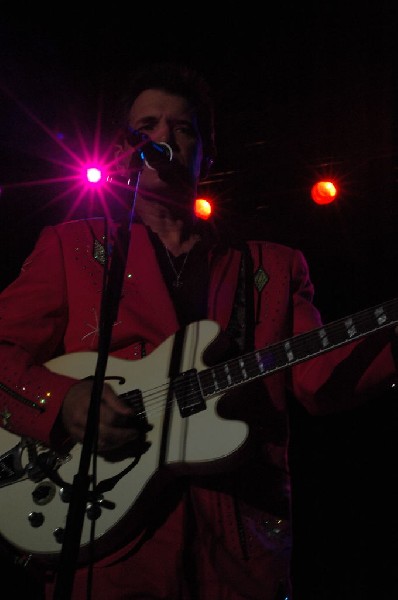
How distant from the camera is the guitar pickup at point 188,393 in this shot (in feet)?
6.64

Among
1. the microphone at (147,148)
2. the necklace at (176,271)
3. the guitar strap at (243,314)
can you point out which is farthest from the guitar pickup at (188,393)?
the microphone at (147,148)

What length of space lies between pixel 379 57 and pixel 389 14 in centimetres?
35

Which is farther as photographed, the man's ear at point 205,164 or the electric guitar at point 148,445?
the man's ear at point 205,164

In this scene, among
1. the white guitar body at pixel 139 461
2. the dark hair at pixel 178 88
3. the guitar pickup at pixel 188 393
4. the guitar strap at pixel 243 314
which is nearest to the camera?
the white guitar body at pixel 139 461

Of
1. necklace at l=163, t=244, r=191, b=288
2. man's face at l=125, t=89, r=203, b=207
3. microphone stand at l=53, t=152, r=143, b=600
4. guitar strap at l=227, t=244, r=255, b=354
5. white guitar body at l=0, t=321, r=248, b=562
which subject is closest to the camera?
microphone stand at l=53, t=152, r=143, b=600

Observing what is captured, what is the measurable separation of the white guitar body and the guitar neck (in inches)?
2.6

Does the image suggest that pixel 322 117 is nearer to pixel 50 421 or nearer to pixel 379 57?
pixel 379 57

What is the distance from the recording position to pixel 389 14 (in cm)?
399

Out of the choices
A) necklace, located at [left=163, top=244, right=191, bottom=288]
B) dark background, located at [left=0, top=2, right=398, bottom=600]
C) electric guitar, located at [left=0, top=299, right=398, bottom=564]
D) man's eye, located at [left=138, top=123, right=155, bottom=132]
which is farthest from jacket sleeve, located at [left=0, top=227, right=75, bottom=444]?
dark background, located at [left=0, top=2, right=398, bottom=600]

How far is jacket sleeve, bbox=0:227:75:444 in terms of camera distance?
207 cm

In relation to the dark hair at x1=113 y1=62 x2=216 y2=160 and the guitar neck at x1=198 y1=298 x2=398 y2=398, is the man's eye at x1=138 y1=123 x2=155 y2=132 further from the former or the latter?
the guitar neck at x1=198 y1=298 x2=398 y2=398

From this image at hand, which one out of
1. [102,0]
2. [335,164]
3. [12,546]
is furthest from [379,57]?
[12,546]

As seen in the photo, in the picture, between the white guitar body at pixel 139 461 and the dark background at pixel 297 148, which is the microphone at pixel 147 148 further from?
the dark background at pixel 297 148

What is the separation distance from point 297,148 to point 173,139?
234 centimetres
